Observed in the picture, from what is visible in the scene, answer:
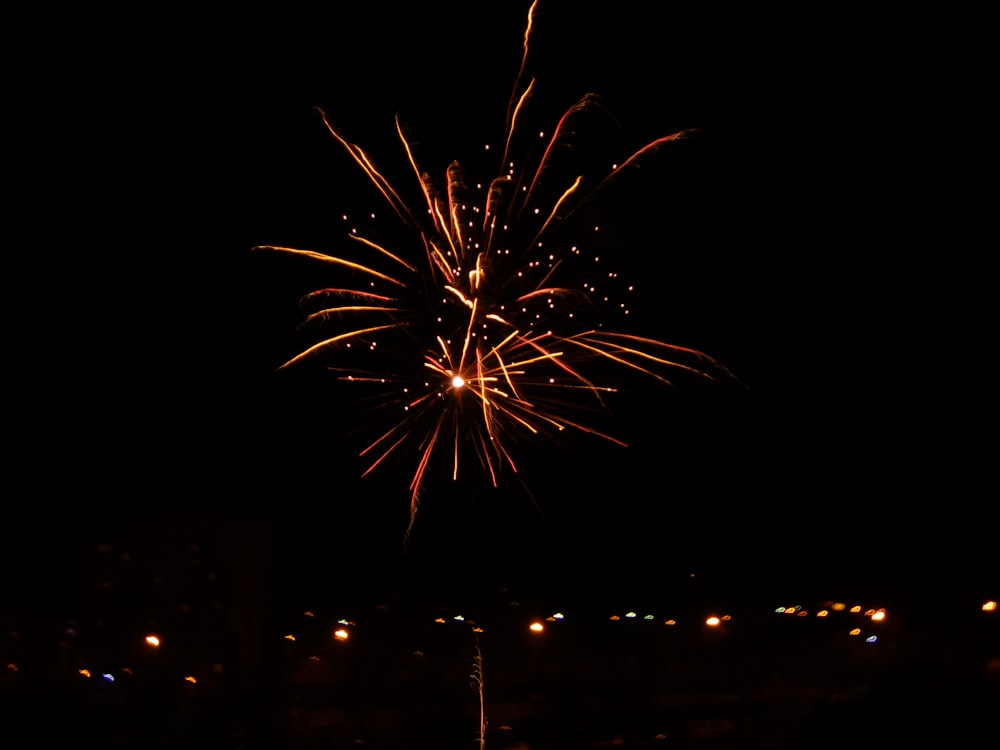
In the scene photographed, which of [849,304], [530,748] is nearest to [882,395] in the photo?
[849,304]

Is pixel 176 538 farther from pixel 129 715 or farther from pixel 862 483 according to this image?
pixel 862 483

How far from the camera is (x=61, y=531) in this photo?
624cm

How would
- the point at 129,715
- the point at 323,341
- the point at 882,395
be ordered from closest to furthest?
the point at 129,715
the point at 323,341
the point at 882,395

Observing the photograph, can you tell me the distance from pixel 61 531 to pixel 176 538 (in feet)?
5.99

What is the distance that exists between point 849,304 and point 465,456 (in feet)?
11.3

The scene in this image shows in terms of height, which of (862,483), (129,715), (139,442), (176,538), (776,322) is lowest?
(129,715)

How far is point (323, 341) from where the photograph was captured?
6.75 meters

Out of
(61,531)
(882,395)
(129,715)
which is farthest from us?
(882,395)

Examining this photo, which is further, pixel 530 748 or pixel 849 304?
pixel 849 304

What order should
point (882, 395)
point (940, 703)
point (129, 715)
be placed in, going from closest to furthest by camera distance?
point (940, 703), point (129, 715), point (882, 395)

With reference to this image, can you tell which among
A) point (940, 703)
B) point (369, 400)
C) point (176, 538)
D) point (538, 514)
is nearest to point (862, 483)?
point (538, 514)

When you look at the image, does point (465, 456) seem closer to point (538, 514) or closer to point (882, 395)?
point (538, 514)

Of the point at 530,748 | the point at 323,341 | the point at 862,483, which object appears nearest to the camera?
the point at 530,748

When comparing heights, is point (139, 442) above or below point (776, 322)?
below
